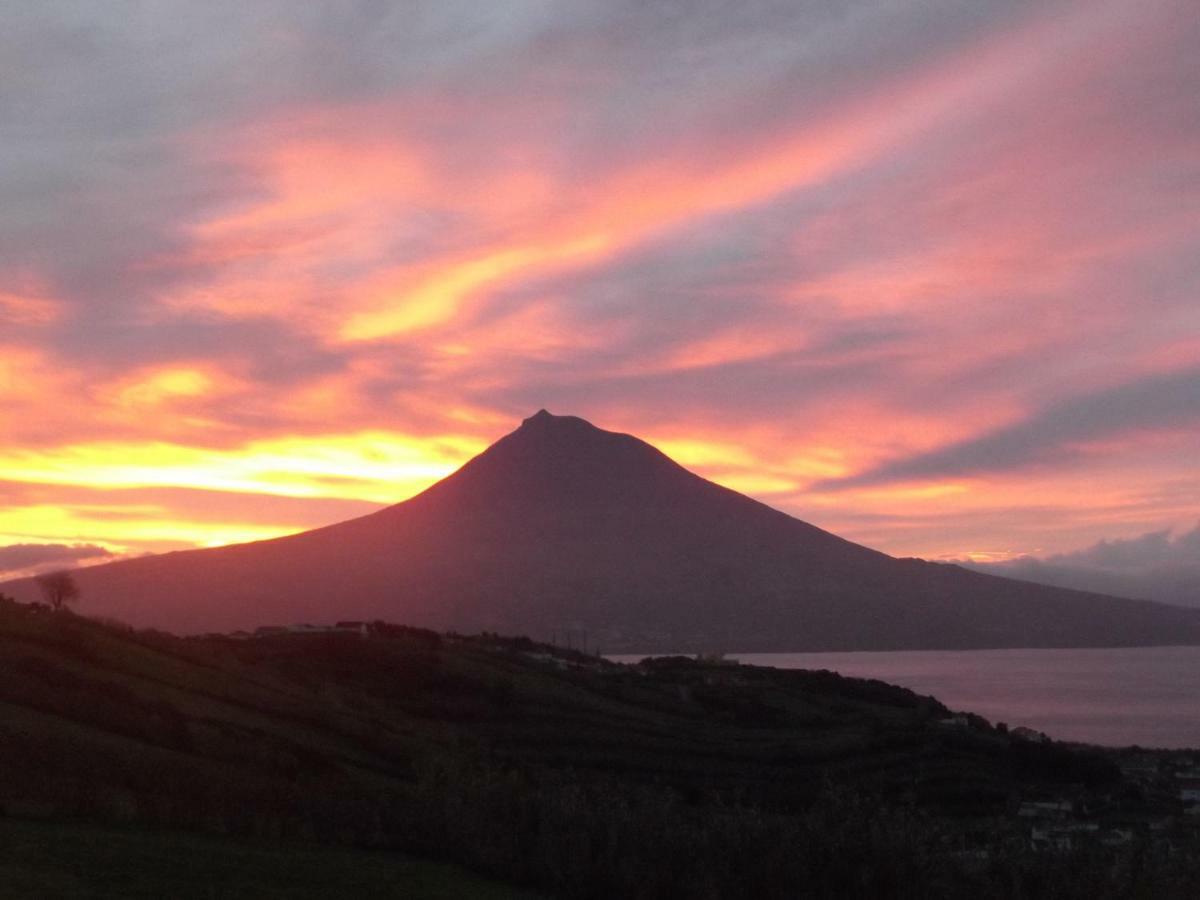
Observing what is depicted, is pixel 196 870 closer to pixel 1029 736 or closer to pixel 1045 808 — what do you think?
pixel 1045 808

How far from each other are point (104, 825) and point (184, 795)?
405 centimetres

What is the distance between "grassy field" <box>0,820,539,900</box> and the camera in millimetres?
10234

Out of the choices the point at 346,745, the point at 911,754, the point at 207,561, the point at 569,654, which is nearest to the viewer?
the point at 346,745

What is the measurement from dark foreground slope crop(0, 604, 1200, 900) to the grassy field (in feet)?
0.24

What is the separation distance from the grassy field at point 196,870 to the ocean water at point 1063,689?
238ft

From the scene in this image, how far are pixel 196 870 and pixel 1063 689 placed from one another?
131 metres

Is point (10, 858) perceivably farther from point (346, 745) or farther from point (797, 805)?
point (797, 805)

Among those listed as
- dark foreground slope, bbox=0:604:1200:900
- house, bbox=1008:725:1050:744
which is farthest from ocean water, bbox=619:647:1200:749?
dark foreground slope, bbox=0:604:1200:900

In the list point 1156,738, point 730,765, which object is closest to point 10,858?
point 730,765

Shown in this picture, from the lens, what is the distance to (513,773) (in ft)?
64.4

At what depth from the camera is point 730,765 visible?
42.9 m

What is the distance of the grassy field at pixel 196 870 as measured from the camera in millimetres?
10234

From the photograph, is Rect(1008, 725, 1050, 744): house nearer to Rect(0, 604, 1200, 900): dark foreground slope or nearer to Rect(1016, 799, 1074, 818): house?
Rect(0, 604, 1200, 900): dark foreground slope

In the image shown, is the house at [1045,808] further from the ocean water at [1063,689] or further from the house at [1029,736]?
the ocean water at [1063,689]
